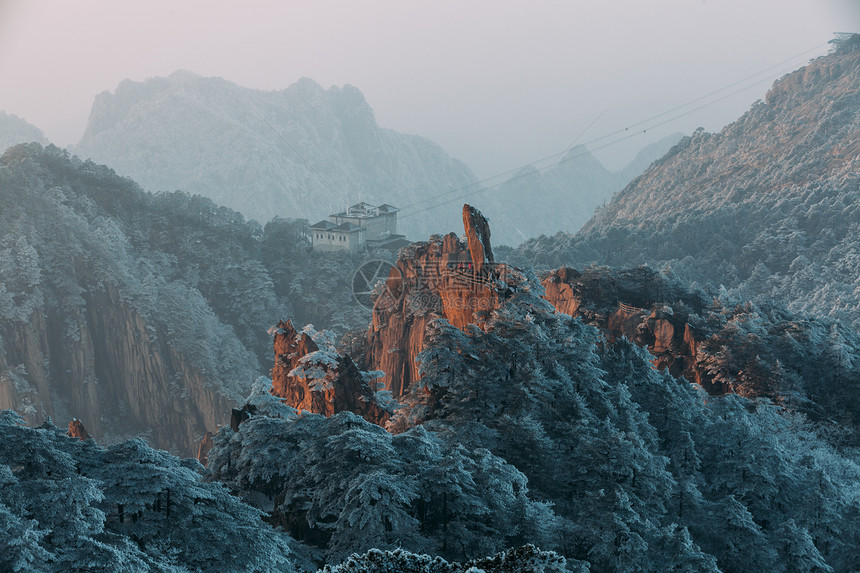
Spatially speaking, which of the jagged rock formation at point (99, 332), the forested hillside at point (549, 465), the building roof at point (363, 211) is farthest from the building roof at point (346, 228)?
the forested hillside at point (549, 465)

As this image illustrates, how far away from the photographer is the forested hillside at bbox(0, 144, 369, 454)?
8231 centimetres

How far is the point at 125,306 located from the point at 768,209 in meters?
90.2

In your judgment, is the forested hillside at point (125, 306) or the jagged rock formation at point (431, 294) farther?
the forested hillside at point (125, 306)

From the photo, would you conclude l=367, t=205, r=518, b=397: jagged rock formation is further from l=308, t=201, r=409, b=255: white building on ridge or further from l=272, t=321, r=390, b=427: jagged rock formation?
l=308, t=201, r=409, b=255: white building on ridge

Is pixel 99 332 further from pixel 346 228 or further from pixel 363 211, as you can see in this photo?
pixel 363 211

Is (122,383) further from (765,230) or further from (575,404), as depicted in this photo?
(765,230)

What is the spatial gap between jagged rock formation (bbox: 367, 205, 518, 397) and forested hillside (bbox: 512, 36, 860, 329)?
3444 centimetres

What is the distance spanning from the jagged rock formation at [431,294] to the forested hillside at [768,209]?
1356 inches

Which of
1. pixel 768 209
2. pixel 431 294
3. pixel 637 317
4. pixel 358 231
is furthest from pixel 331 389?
pixel 768 209

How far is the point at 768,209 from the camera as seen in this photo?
111 meters

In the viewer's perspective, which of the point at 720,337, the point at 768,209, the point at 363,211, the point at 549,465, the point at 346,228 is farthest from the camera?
the point at 363,211

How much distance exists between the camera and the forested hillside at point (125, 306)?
3241 inches

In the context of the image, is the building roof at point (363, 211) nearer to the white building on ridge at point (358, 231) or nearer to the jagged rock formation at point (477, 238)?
the white building on ridge at point (358, 231)

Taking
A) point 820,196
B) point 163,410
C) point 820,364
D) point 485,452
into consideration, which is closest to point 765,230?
point 820,196
